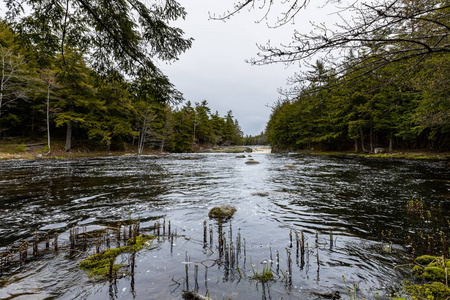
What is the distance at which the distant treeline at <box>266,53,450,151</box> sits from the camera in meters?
3.75

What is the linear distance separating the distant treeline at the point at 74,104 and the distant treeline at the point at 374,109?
4783 mm

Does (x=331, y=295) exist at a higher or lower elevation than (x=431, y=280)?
lower

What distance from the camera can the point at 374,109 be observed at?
20094mm

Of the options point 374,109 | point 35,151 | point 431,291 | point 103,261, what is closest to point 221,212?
point 103,261

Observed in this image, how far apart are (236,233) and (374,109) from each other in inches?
864

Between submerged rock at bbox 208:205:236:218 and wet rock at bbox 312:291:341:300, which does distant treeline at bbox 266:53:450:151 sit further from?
submerged rock at bbox 208:205:236:218

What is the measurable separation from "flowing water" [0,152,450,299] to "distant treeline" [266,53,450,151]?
3138 mm

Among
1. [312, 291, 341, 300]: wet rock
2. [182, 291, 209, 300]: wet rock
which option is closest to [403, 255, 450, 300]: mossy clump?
[312, 291, 341, 300]: wet rock

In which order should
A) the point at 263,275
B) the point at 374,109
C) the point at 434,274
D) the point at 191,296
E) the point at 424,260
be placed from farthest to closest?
the point at 374,109
the point at 424,260
the point at 263,275
the point at 434,274
the point at 191,296

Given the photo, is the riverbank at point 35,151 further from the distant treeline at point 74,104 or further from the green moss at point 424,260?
the green moss at point 424,260

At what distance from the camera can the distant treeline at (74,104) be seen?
6.69 meters

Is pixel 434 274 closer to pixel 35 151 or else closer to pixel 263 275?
pixel 263 275

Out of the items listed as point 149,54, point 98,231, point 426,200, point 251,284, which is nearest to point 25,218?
point 98,231

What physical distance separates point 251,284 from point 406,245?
12.9 ft
